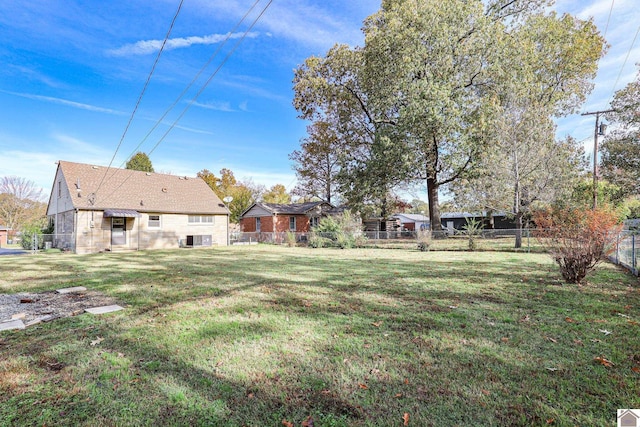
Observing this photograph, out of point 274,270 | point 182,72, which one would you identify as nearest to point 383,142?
point 182,72

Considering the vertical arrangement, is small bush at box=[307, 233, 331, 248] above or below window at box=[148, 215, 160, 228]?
below

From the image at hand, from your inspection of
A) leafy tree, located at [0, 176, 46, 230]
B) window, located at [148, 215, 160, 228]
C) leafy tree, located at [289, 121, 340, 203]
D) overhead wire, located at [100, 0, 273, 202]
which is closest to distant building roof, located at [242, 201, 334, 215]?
leafy tree, located at [289, 121, 340, 203]

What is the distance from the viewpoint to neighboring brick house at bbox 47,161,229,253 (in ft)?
55.9

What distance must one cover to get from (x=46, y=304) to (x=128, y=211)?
14714 millimetres

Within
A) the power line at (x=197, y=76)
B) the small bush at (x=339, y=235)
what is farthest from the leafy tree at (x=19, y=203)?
the small bush at (x=339, y=235)

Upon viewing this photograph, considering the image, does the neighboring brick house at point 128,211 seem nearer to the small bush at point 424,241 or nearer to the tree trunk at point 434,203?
the small bush at point 424,241

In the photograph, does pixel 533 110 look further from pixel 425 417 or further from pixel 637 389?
pixel 425 417

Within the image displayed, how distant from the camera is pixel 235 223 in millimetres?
36562

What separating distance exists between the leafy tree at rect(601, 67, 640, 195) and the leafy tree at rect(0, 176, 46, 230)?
52.5m

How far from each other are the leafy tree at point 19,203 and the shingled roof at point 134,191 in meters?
21.9

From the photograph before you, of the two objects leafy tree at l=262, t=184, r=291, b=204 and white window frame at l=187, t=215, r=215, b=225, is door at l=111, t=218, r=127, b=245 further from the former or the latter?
leafy tree at l=262, t=184, r=291, b=204

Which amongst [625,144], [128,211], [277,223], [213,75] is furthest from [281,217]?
[625,144]

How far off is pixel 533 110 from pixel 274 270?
17164mm

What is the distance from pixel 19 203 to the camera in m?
34.5
